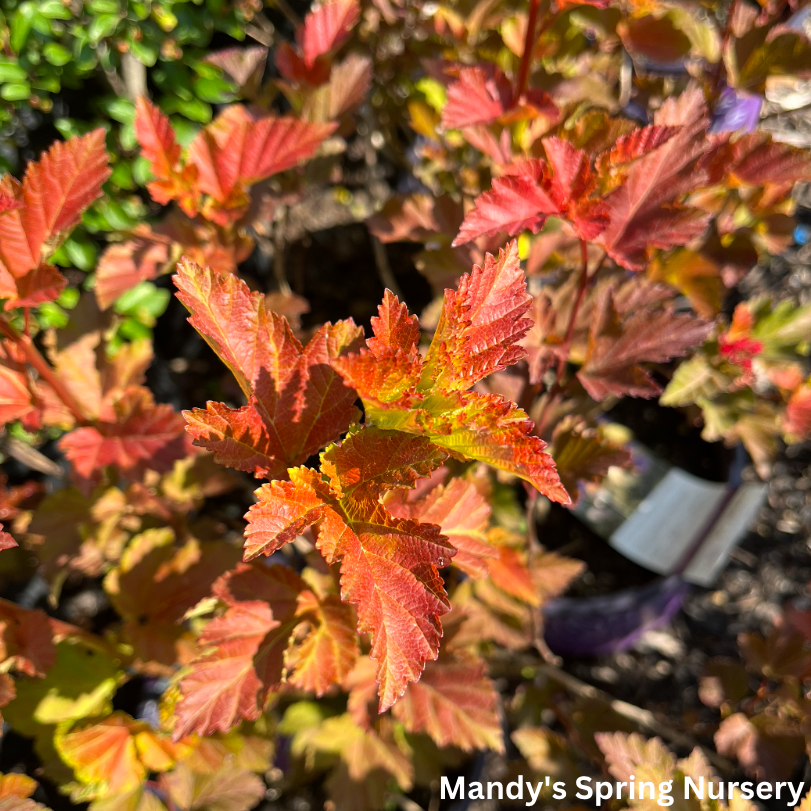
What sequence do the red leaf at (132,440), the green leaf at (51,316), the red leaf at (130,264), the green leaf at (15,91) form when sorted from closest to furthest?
the red leaf at (132,440) < the red leaf at (130,264) < the green leaf at (15,91) < the green leaf at (51,316)

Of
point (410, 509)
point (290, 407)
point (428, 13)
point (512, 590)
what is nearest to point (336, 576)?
point (410, 509)

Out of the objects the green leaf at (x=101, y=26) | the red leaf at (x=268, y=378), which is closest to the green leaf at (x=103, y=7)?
the green leaf at (x=101, y=26)

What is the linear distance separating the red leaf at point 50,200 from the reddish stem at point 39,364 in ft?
0.26

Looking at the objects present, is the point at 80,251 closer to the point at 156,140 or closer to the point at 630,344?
the point at 156,140

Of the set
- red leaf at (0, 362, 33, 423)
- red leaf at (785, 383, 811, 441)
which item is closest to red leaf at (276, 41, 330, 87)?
red leaf at (0, 362, 33, 423)

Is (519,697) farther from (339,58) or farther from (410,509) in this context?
(339,58)

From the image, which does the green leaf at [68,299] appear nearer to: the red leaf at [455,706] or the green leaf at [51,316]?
the green leaf at [51,316]

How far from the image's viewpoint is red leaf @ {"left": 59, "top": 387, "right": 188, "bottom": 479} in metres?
1.01

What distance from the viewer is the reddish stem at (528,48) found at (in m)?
0.97

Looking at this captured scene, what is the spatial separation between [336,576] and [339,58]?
5.46ft

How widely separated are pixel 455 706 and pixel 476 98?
1.00m

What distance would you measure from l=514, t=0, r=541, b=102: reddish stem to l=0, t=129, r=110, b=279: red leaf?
667 mm

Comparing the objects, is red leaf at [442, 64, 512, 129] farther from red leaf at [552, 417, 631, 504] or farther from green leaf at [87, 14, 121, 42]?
green leaf at [87, 14, 121, 42]

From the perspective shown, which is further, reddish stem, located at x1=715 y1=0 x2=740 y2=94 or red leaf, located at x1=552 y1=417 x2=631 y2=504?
reddish stem, located at x1=715 y1=0 x2=740 y2=94
